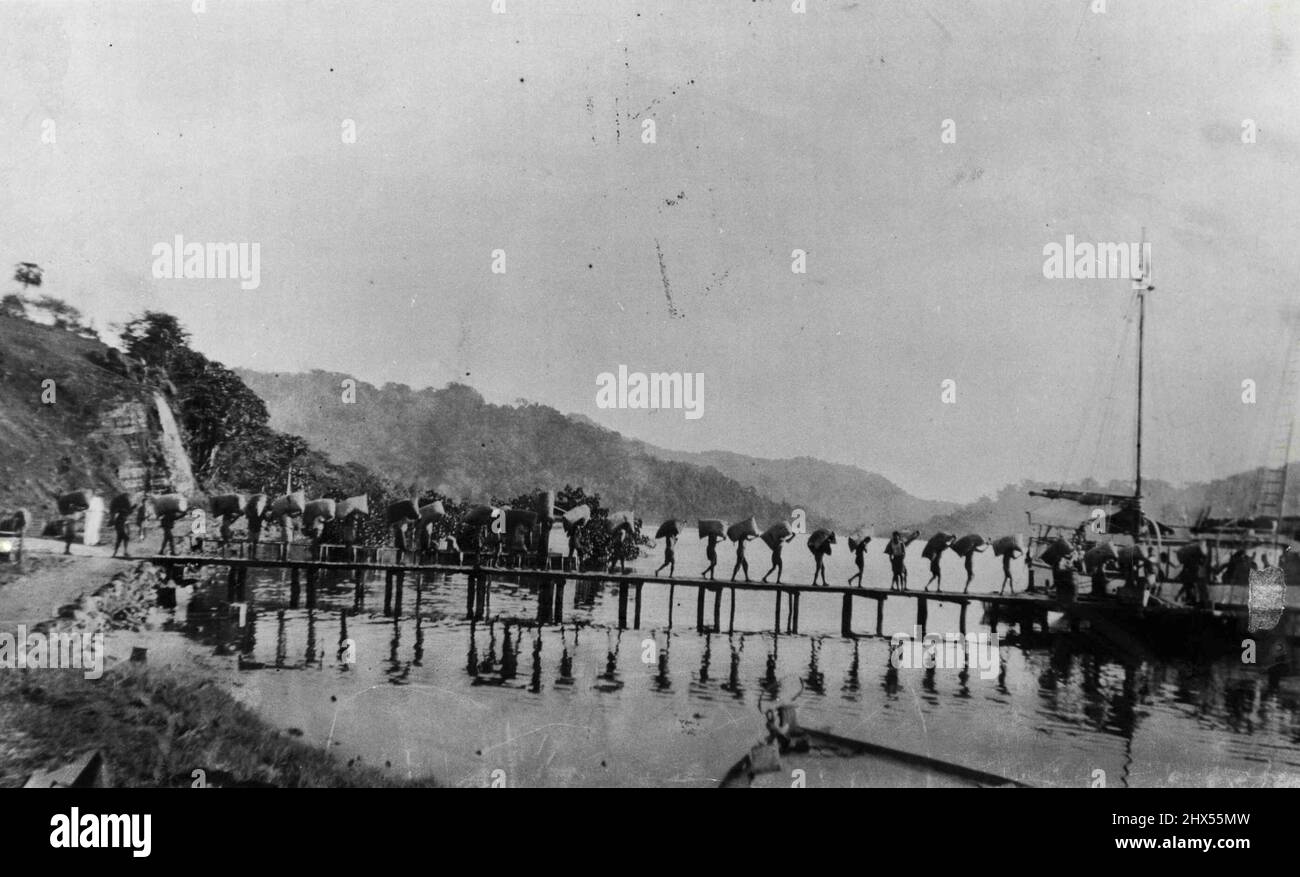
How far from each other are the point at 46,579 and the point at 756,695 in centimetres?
1057

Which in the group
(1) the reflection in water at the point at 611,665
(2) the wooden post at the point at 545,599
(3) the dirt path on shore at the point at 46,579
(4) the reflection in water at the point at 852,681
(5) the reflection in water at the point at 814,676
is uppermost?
(3) the dirt path on shore at the point at 46,579

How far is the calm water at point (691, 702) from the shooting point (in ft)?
31.4

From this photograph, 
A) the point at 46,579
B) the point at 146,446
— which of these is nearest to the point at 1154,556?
→ the point at 46,579

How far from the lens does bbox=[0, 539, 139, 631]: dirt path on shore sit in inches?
420

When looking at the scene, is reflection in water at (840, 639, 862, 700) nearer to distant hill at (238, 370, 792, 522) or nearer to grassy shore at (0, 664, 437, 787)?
distant hill at (238, 370, 792, 522)

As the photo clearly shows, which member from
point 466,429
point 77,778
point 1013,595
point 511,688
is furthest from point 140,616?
point 1013,595

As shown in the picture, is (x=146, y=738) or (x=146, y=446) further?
(x=146, y=446)

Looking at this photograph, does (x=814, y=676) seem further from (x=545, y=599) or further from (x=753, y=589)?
(x=545, y=599)

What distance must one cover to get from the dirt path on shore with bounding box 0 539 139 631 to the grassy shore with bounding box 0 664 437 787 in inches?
74.2

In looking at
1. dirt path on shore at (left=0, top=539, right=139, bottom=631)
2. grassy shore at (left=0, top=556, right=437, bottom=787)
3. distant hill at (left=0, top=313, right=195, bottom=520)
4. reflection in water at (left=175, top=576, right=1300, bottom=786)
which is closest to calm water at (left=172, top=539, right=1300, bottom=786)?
reflection in water at (left=175, top=576, right=1300, bottom=786)

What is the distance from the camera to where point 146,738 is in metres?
8.65

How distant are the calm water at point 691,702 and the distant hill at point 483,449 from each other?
4303 mm

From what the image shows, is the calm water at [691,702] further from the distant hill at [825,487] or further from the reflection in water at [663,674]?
the distant hill at [825,487]

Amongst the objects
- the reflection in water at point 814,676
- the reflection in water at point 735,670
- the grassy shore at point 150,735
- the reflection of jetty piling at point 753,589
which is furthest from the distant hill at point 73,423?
the reflection in water at point 814,676
